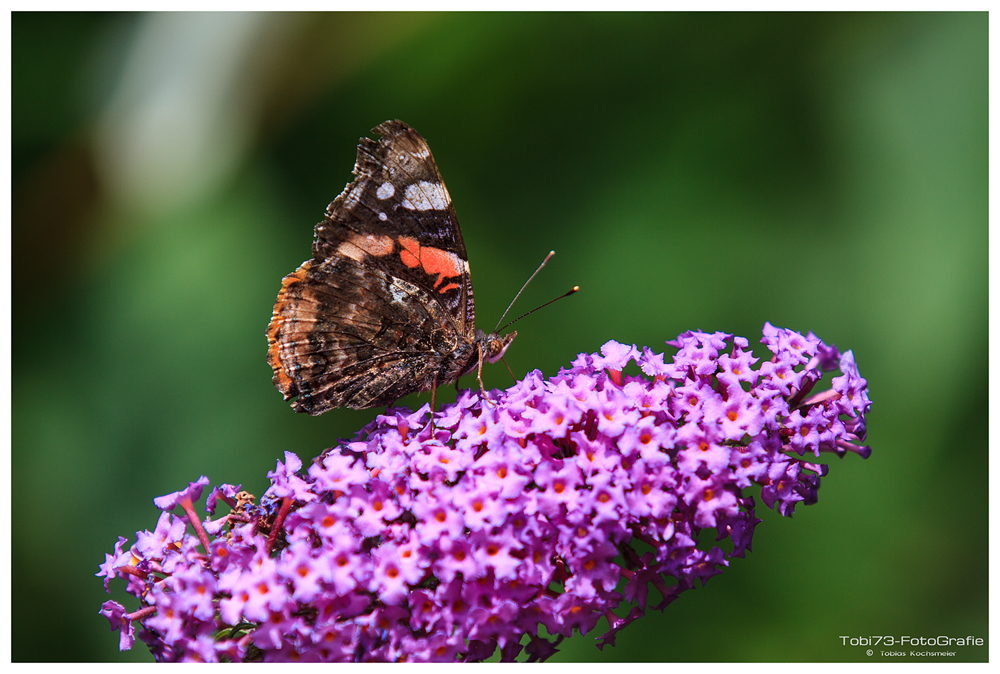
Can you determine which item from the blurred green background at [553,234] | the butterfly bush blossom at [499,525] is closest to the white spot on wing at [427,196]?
the butterfly bush blossom at [499,525]

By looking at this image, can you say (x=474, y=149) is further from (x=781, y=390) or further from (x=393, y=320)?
(x=781, y=390)

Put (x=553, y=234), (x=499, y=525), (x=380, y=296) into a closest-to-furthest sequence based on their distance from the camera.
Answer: (x=499, y=525) → (x=380, y=296) → (x=553, y=234)

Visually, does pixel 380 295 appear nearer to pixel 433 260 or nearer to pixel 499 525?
pixel 433 260

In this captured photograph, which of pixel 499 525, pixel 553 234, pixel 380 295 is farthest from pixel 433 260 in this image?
pixel 553 234

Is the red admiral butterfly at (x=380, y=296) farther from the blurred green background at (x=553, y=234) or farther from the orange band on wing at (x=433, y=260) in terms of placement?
the blurred green background at (x=553, y=234)

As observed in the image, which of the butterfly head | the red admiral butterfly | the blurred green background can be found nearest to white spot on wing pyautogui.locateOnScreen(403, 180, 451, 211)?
the red admiral butterfly

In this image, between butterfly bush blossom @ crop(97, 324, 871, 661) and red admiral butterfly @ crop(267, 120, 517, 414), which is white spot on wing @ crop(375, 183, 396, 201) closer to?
red admiral butterfly @ crop(267, 120, 517, 414)
